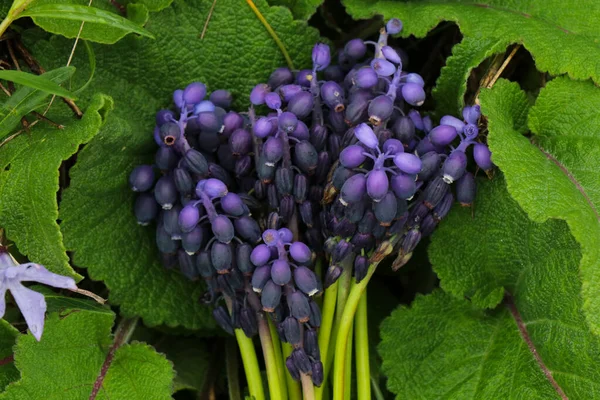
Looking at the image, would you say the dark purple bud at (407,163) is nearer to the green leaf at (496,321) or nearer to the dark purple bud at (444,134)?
the dark purple bud at (444,134)

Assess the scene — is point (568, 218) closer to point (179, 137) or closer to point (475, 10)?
point (475, 10)

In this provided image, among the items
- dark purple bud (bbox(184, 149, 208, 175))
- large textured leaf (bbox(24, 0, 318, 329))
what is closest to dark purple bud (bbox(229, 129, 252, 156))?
dark purple bud (bbox(184, 149, 208, 175))

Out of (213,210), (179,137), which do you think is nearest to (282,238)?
(213,210)

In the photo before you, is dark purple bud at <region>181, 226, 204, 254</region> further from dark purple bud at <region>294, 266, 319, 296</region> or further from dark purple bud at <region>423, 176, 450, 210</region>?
dark purple bud at <region>423, 176, 450, 210</region>

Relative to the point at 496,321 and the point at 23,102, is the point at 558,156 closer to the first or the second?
the point at 496,321

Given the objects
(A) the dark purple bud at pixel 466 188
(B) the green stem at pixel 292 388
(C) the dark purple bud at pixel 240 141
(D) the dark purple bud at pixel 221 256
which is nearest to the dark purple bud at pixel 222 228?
(D) the dark purple bud at pixel 221 256
